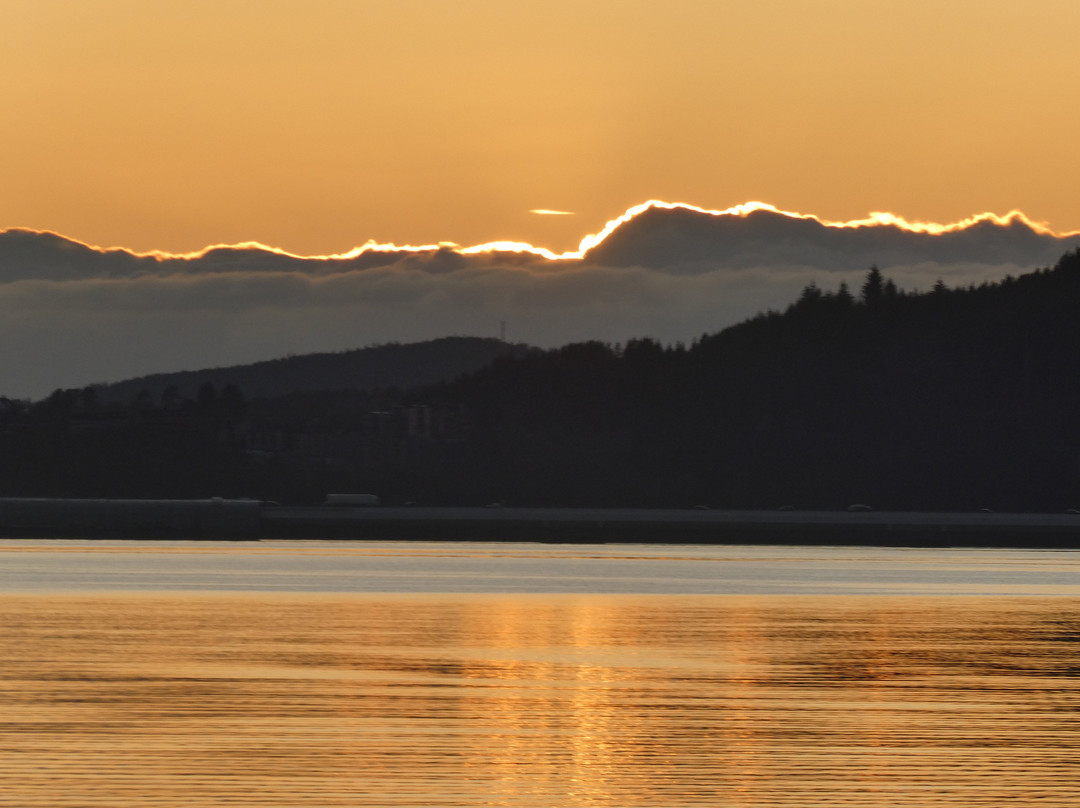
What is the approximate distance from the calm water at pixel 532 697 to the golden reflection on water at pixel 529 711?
0.07 meters

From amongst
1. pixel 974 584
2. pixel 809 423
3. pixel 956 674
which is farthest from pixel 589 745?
pixel 809 423

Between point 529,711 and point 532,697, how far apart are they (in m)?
1.45

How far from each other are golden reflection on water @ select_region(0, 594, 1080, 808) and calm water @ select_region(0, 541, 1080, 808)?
66 mm

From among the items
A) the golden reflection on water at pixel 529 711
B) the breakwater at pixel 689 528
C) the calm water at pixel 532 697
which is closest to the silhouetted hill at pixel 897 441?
the breakwater at pixel 689 528

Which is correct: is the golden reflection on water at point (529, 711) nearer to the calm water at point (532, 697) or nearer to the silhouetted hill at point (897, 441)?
the calm water at point (532, 697)

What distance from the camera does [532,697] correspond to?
87.5 feet

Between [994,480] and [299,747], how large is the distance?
492 ft

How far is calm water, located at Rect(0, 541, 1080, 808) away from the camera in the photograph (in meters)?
19.7

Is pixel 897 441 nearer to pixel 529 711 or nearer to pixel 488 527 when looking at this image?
pixel 488 527

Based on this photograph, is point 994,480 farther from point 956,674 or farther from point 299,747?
point 299,747

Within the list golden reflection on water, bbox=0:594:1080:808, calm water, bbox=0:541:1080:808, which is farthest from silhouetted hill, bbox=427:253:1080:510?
golden reflection on water, bbox=0:594:1080:808

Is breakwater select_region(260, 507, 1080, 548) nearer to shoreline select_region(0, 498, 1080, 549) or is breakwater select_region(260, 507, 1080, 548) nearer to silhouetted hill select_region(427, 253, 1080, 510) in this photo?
shoreline select_region(0, 498, 1080, 549)

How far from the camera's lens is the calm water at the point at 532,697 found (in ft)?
64.7

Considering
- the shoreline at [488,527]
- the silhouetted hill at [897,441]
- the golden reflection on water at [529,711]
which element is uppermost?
the silhouetted hill at [897,441]
